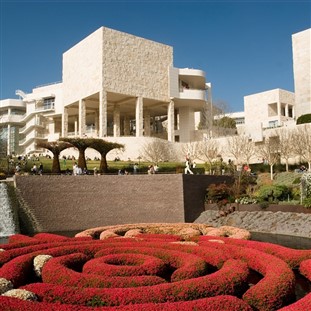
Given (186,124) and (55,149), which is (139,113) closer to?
(186,124)

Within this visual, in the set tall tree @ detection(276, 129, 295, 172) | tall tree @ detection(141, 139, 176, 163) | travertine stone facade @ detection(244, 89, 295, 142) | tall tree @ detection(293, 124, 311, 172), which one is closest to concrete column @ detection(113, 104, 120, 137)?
tall tree @ detection(141, 139, 176, 163)

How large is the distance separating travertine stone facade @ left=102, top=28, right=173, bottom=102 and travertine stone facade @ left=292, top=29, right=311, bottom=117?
17.6 m

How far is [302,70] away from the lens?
183 ft

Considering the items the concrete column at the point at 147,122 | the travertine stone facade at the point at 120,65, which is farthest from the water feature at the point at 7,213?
the concrete column at the point at 147,122

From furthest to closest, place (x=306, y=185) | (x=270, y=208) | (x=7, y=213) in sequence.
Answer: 1. (x=270, y=208)
2. (x=306, y=185)
3. (x=7, y=213)

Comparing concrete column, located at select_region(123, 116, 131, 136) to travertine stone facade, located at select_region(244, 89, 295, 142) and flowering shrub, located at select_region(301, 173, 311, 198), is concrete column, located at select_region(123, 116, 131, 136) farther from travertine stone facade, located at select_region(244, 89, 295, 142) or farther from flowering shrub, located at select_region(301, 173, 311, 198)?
flowering shrub, located at select_region(301, 173, 311, 198)

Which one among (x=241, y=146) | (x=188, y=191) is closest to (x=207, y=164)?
(x=241, y=146)

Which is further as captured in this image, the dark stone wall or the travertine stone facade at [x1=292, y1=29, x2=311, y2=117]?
the travertine stone facade at [x1=292, y1=29, x2=311, y2=117]

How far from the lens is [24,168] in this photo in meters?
36.1

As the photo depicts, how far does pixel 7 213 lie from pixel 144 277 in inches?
762

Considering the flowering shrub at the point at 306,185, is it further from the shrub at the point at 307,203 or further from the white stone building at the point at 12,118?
the white stone building at the point at 12,118

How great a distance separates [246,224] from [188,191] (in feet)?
17.4

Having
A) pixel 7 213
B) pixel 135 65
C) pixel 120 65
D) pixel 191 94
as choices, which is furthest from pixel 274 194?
pixel 191 94

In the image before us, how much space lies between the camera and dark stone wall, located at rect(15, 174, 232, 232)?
26.8 metres
